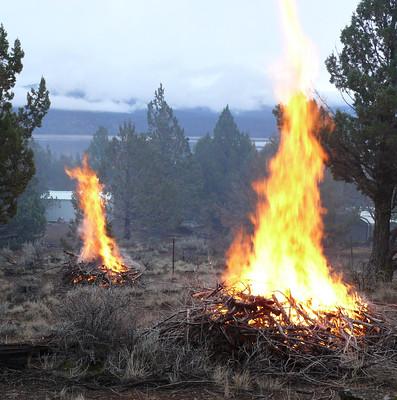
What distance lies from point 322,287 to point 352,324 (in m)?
1.00

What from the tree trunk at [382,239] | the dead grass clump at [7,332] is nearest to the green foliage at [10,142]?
the dead grass clump at [7,332]

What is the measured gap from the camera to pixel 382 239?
14.9 m

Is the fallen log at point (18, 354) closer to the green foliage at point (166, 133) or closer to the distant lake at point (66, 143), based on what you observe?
the green foliage at point (166, 133)

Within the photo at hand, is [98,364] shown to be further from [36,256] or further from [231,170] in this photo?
[231,170]

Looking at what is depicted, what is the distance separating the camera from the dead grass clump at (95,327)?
19.7 feet

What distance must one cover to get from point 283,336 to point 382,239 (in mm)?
9937

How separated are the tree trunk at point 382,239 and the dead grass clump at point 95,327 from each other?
10251mm

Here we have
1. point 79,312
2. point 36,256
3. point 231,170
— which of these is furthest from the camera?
point 231,170

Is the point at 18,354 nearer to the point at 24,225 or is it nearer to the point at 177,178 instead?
the point at 24,225

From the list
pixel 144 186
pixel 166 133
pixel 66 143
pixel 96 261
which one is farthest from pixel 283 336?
pixel 66 143

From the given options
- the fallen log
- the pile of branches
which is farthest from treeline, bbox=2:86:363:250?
the fallen log

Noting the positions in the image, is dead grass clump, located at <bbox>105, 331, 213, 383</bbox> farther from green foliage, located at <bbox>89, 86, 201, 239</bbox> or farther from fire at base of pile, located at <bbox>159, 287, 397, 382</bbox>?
green foliage, located at <bbox>89, 86, 201, 239</bbox>

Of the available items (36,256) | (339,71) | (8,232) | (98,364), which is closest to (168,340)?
(98,364)

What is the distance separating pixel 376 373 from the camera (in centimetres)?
565
